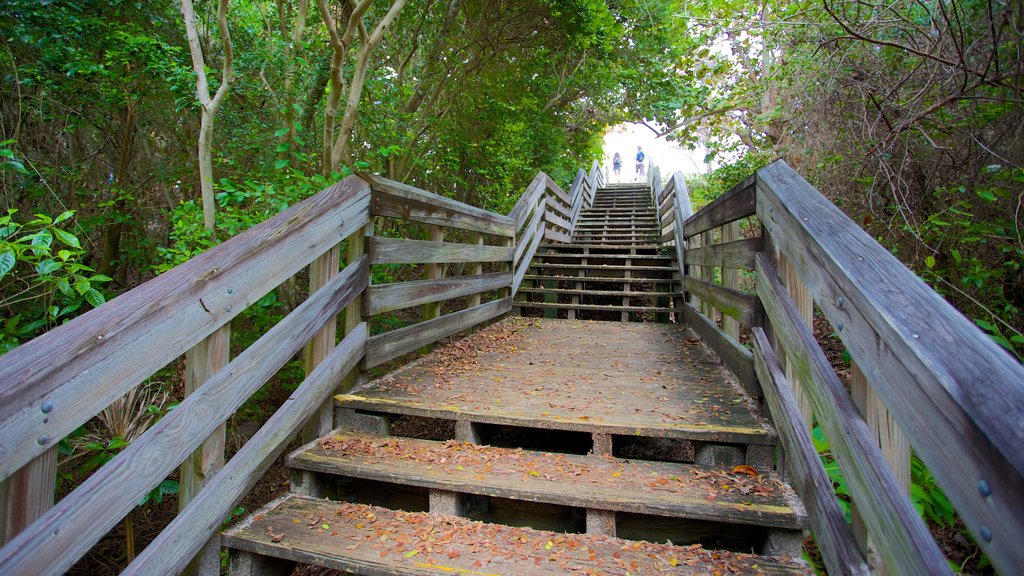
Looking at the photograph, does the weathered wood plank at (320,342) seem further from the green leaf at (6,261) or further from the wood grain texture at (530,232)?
the wood grain texture at (530,232)

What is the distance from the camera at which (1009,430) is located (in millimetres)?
727

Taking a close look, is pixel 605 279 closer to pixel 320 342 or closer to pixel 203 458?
pixel 320 342

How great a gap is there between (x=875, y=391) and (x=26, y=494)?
1978 mm

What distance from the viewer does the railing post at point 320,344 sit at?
2221 millimetres

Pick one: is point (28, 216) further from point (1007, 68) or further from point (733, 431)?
point (1007, 68)

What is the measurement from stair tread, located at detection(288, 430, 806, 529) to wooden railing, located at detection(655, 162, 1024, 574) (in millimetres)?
192

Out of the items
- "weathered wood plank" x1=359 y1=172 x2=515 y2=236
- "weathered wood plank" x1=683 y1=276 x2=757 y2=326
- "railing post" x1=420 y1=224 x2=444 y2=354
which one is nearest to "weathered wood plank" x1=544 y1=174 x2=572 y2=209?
"weathered wood plank" x1=359 y1=172 x2=515 y2=236

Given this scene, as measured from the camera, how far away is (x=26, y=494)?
3.46 ft

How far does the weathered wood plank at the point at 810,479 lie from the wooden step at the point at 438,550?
0.58 feet

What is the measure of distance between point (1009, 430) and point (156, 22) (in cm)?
643

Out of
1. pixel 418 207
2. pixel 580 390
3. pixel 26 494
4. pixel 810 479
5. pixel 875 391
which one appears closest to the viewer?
pixel 26 494

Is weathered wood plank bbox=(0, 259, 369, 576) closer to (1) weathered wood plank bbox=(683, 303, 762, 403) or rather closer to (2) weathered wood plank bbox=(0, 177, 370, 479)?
(2) weathered wood plank bbox=(0, 177, 370, 479)

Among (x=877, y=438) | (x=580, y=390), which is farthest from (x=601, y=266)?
(x=877, y=438)

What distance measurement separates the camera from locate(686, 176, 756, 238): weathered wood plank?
2.50m
